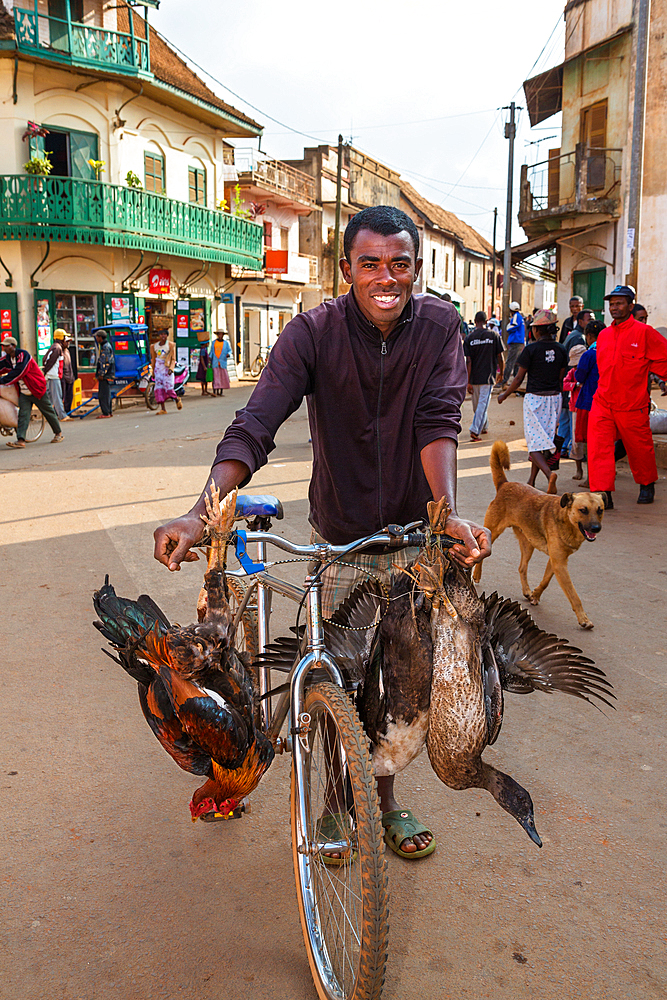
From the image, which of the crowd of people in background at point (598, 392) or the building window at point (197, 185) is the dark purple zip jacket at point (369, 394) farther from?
the building window at point (197, 185)

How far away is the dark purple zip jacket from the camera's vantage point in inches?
106

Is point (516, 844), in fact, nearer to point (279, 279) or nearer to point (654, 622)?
point (654, 622)

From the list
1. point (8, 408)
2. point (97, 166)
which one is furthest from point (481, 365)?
point (97, 166)

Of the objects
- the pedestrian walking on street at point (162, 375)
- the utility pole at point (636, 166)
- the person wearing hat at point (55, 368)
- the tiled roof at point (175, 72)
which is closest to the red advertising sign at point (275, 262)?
the tiled roof at point (175, 72)

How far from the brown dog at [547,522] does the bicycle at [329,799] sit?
3094 millimetres

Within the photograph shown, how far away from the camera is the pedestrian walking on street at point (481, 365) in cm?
1295

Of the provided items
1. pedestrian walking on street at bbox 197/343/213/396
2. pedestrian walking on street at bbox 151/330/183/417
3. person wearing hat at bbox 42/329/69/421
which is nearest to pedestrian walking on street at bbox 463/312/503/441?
person wearing hat at bbox 42/329/69/421

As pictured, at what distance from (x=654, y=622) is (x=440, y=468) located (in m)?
3.11

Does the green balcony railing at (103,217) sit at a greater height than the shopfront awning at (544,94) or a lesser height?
lesser

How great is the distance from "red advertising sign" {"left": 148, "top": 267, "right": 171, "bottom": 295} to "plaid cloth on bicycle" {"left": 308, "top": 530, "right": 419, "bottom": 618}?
914 inches

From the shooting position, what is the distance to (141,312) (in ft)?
79.5

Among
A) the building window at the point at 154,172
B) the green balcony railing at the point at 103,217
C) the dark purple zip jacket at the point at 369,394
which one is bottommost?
the dark purple zip jacket at the point at 369,394

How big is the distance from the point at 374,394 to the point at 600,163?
21435mm

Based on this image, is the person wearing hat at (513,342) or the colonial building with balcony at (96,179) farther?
the person wearing hat at (513,342)
